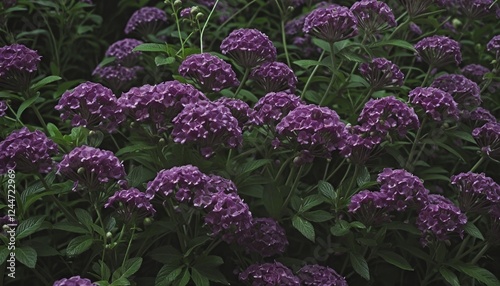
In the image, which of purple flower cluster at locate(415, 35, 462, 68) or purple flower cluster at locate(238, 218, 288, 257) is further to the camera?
purple flower cluster at locate(415, 35, 462, 68)

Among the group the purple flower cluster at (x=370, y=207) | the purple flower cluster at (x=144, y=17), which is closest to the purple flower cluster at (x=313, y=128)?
the purple flower cluster at (x=370, y=207)

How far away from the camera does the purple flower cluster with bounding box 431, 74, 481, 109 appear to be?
3.19 metres

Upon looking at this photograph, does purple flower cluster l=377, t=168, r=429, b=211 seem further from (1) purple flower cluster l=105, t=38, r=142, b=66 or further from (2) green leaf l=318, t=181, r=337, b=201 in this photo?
(1) purple flower cluster l=105, t=38, r=142, b=66

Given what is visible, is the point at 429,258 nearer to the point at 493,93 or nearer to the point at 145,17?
the point at 493,93

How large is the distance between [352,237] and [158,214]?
86 centimetres

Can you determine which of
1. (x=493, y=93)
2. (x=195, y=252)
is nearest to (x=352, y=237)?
(x=195, y=252)

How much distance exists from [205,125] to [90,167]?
1.38ft

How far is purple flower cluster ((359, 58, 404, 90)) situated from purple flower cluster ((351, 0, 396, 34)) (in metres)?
0.17

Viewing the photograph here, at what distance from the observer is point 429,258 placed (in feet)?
9.49

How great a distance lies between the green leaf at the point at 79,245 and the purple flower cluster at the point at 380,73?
4.61 feet

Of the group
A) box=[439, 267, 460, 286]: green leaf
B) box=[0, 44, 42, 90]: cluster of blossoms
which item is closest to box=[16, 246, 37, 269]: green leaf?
box=[0, 44, 42, 90]: cluster of blossoms

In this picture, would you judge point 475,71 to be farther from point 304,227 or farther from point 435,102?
point 304,227

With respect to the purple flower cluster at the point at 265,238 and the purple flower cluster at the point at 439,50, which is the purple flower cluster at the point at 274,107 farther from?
the purple flower cluster at the point at 439,50

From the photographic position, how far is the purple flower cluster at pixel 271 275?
253 cm
